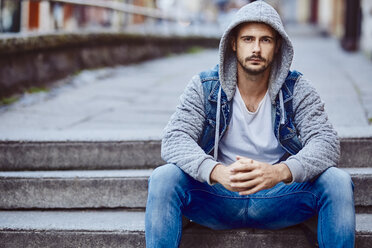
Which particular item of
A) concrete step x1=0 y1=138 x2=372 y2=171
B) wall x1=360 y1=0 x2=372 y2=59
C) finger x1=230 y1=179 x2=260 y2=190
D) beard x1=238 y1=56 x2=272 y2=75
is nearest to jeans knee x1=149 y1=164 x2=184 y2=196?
finger x1=230 y1=179 x2=260 y2=190

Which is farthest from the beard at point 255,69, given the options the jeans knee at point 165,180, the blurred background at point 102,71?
the blurred background at point 102,71

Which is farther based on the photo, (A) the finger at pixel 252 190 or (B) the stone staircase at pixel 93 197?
(B) the stone staircase at pixel 93 197

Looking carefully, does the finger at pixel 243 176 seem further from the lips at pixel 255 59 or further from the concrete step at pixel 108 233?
the lips at pixel 255 59

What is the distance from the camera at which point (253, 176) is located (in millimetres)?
2402

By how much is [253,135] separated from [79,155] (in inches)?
51.9

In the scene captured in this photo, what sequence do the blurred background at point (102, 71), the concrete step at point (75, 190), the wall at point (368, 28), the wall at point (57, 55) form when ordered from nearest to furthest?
the concrete step at point (75, 190) < the blurred background at point (102, 71) < the wall at point (57, 55) < the wall at point (368, 28)

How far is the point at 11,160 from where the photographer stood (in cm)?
352

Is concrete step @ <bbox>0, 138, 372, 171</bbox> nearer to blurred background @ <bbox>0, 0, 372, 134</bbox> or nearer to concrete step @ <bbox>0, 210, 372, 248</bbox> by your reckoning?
blurred background @ <bbox>0, 0, 372, 134</bbox>

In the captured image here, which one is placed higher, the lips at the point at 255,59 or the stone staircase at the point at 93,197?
the lips at the point at 255,59

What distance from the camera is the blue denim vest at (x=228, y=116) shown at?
2.72 meters

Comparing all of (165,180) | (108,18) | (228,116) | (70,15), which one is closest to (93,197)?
(165,180)

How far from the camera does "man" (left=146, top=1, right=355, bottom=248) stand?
2.42 metres

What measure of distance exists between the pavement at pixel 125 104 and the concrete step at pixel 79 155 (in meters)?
0.04

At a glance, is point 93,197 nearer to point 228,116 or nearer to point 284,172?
point 228,116
